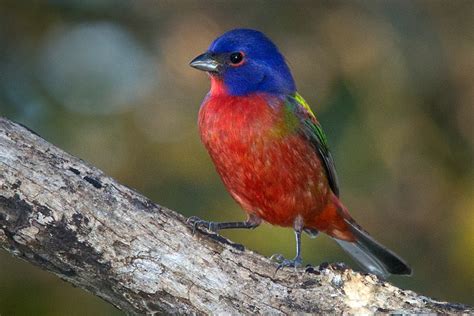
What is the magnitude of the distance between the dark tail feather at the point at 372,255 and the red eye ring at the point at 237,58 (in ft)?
4.35

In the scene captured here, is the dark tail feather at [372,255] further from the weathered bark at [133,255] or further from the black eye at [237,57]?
the weathered bark at [133,255]

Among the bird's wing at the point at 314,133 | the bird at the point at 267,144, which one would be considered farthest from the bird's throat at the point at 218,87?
the bird's wing at the point at 314,133

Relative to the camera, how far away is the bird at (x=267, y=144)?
548cm

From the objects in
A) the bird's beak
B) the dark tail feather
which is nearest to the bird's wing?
the dark tail feather

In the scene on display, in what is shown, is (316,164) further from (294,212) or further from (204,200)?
(204,200)

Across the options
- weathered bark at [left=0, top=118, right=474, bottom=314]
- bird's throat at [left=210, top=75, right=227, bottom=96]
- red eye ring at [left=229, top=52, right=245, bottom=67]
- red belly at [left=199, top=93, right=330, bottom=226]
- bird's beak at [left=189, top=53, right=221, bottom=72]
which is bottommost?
weathered bark at [left=0, top=118, right=474, bottom=314]

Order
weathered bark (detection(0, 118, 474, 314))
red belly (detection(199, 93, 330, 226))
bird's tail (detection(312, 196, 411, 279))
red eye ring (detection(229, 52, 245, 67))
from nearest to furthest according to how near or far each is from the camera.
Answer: weathered bark (detection(0, 118, 474, 314)) → red belly (detection(199, 93, 330, 226)) → red eye ring (detection(229, 52, 245, 67)) → bird's tail (detection(312, 196, 411, 279))

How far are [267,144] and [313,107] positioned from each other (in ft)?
4.98

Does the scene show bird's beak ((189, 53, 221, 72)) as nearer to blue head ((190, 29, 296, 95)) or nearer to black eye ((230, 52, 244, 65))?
blue head ((190, 29, 296, 95))

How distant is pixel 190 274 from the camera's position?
446cm

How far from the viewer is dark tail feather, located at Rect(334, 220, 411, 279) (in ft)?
20.0

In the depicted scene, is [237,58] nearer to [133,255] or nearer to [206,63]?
[206,63]

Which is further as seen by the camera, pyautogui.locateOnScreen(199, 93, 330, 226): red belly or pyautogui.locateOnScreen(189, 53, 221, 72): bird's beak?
pyautogui.locateOnScreen(189, 53, 221, 72): bird's beak

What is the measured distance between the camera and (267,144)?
546 centimetres
